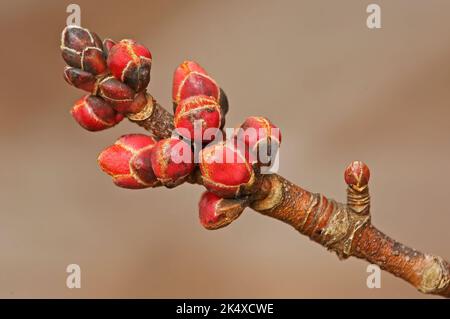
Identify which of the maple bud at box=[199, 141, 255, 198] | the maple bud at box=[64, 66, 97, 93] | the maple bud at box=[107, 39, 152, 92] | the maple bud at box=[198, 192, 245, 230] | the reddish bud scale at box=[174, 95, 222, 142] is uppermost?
the maple bud at box=[107, 39, 152, 92]

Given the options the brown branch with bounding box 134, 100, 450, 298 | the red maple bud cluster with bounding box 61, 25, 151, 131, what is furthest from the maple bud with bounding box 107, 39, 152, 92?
the brown branch with bounding box 134, 100, 450, 298

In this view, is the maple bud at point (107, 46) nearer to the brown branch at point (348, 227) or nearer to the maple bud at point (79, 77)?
the maple bud at point (79, 77)

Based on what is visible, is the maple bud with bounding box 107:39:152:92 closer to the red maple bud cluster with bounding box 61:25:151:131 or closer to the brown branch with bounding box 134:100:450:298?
the red maple bud cluster with bounding box 61:25:151:131

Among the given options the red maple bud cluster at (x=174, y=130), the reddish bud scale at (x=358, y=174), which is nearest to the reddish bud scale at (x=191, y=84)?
the red maple bud cluster at (x=174, y=130)

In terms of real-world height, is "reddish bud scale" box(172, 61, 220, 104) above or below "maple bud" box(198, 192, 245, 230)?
above

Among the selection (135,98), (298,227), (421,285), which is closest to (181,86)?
(135,98)

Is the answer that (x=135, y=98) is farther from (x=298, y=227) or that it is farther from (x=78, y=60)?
(x=298, y=227)

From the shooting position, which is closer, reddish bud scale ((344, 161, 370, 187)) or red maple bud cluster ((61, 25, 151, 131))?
red maple bud cluster ((61, 25, 151, 131))
